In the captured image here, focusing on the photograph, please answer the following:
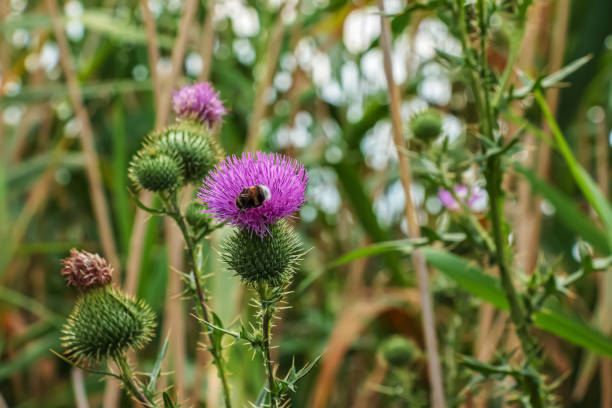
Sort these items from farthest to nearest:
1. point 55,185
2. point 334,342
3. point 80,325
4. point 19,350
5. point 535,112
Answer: point 55,185 < point 19,350 < point 535,112 < point 334,342 < point 80,325

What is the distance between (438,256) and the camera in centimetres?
124

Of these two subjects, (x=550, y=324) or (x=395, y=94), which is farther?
(x=395, y=94)

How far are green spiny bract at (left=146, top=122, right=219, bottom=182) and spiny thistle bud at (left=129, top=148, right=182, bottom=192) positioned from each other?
0.03 metres

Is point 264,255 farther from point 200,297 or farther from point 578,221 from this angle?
point 578,221

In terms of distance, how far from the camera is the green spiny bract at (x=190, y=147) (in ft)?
3.36

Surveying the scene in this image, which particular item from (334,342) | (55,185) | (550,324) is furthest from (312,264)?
(550,324)

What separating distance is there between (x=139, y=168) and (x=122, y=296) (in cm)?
24

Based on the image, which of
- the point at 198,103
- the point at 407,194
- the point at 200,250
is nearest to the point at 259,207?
the point at 200,250

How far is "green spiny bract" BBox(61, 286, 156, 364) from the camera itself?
892mm

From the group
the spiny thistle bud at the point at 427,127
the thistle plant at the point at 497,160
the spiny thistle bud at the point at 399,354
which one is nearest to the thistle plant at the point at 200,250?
the thistle plant at the point at 497,160

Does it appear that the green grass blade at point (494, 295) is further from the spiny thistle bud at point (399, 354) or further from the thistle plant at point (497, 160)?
the spiny thistle bud at point (399, 354)

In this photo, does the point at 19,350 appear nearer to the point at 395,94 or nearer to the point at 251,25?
the point at 251,25

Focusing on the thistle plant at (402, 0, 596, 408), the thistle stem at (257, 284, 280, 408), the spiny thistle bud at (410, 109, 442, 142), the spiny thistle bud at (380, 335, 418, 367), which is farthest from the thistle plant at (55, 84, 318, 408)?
the spiny thistle bud at (380, 335, 418, 367)

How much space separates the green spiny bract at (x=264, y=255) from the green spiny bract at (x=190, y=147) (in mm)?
205
